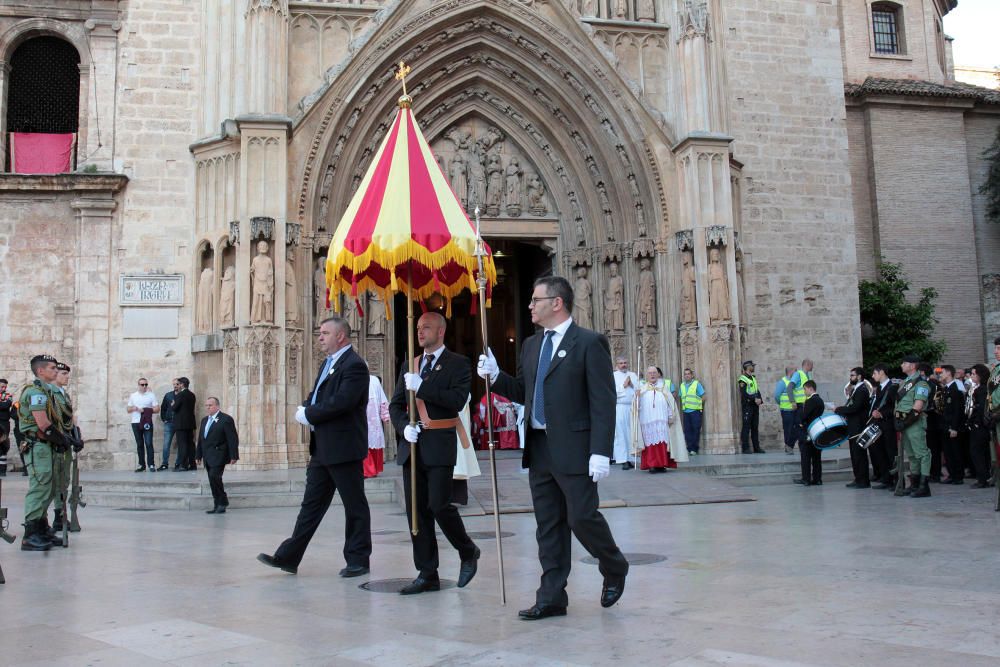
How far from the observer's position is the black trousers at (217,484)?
11719 mm

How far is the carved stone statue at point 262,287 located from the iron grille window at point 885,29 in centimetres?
2194

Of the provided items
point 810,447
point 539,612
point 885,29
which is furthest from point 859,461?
point 885,29

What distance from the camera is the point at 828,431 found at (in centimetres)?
1281

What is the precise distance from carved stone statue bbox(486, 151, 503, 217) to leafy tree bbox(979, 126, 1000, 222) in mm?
15739

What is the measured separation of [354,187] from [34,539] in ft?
33.6

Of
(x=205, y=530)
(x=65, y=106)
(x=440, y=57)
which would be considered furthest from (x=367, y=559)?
(x=65, y=106)

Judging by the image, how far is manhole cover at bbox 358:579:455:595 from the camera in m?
6.21

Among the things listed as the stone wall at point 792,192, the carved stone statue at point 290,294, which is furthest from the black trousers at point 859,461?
the carved stone statue at point 290,294

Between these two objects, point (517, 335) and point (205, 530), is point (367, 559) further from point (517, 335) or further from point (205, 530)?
point (517, 335)

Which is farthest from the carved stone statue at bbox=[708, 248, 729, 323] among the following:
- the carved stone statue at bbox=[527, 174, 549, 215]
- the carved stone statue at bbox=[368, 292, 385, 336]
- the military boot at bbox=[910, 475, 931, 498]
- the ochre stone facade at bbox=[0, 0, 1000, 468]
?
the carved stone statue at bbox=[368, 292, 385, 336]

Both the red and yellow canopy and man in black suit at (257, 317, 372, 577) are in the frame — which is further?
the red and yellow canopy

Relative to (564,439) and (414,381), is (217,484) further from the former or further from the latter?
(564,439)

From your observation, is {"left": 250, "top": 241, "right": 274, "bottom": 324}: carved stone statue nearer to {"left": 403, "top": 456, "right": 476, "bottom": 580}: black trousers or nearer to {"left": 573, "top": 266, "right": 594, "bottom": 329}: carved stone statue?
{"left": 573, "top": 266, "right": 594, "bottom": 329}: carved stone statue

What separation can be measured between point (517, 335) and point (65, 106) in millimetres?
10719
